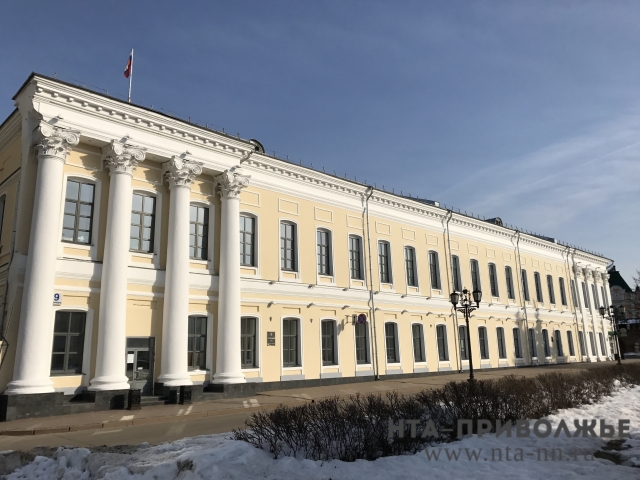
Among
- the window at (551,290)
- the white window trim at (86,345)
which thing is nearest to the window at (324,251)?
the white window trim at (86,345)

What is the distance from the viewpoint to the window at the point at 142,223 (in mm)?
17000

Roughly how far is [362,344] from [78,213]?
1387 centimetres

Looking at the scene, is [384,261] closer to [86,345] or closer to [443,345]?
[443,345]

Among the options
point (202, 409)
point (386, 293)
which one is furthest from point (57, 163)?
point (386, 293)

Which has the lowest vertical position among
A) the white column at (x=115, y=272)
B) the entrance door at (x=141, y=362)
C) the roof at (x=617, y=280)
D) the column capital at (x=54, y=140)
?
the entrance door at (x=141, y=362)

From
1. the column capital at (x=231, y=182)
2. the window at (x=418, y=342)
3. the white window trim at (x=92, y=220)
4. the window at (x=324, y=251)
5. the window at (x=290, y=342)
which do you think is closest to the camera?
the white window trim at (x=92, y=220)

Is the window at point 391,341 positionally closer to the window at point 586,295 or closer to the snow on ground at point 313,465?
the snow on ground at point 313,465

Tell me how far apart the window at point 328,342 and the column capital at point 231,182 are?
7.26m

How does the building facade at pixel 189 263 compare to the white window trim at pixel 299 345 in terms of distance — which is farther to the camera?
the white window trim at pixel 299 345

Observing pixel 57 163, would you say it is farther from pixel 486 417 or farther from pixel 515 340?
pixel 515 340

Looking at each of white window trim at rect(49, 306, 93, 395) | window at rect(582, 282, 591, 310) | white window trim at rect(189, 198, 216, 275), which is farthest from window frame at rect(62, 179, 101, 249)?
window at rect(582, 282, 591, 310)

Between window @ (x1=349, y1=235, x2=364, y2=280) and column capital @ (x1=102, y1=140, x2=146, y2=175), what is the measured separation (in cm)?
1147

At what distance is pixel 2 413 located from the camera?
1288cm

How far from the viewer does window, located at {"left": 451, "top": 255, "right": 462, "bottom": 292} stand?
96.8 ft
